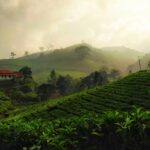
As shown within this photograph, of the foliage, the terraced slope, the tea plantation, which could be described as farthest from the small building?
the foliage

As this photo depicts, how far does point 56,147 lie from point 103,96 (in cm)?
6160

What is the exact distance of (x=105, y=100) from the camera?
7794 cm

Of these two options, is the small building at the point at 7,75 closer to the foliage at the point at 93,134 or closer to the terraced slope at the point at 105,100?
the terraced slope at the point at 105,100

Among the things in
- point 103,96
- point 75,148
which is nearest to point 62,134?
point 75,148

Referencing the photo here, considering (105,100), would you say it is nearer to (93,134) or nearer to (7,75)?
(93,134)

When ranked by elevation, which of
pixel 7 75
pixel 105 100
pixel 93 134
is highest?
pixel 7 75

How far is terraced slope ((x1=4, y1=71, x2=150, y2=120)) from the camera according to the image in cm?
7244

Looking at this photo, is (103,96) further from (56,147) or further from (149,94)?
(56,147)

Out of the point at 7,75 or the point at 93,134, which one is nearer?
the point at 93,134

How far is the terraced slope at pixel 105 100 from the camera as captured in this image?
238 ft

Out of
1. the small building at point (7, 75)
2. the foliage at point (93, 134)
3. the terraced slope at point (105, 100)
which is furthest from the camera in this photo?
the small building at point (7, 75)

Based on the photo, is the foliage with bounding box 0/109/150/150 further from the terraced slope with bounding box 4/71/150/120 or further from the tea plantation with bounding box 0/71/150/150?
the terraced slope with bounding box 4/71/150/120

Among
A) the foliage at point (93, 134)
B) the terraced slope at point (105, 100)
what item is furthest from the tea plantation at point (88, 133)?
the terraced slope at point (105, 100)

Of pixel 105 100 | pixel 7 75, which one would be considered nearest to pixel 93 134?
pixel 105 100
